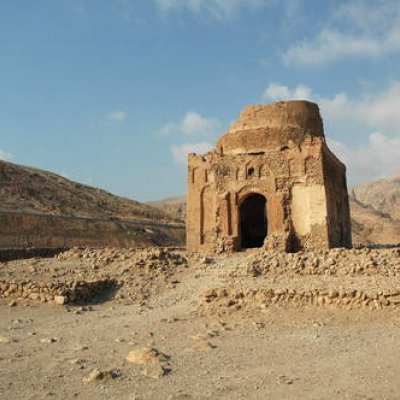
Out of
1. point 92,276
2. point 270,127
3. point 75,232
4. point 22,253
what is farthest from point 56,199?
point 92,276

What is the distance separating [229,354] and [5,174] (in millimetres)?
51459

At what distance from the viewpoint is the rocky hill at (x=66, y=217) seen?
3653 cm

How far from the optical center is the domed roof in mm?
19719

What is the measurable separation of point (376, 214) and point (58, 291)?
2161 inches

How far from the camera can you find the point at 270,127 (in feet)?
65.3

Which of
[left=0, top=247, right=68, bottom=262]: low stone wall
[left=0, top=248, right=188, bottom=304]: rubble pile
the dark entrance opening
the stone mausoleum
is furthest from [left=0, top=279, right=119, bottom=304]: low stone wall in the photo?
the dark entrance opening

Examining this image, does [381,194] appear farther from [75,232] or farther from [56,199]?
[75,232]

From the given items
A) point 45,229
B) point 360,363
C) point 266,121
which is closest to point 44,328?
point 360,363

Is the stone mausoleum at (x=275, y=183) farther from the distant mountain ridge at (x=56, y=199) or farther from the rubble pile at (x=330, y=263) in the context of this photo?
the distant mountain ridge at (x=56, y=199)

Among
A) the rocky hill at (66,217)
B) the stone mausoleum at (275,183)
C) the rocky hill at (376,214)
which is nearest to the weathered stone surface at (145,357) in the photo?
the stone mausoleum at (275,183)

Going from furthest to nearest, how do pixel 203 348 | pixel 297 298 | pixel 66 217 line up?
pixel 66 217
pixel 297 298
pixel 203 348

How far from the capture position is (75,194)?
5775cm

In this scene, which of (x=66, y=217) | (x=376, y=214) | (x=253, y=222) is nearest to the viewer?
(x=253, y=222)

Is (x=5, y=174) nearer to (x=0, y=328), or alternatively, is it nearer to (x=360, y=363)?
(x=0, y=328)
